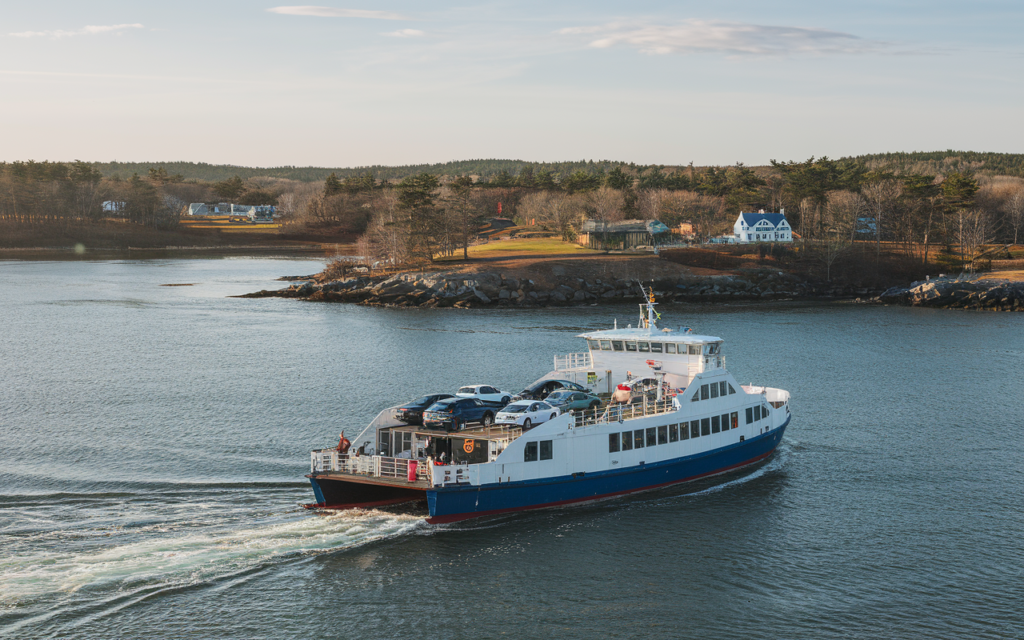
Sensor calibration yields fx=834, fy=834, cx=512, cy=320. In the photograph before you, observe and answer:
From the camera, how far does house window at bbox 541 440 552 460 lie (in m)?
33.2

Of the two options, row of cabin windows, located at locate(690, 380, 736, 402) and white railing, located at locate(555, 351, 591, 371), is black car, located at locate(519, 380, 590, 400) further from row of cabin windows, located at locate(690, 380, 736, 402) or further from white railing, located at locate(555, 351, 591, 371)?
row of cabin windows, located at locate(690, 380, 736, 402)

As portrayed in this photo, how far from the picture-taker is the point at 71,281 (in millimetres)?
132125

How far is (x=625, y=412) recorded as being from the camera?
3738 cm

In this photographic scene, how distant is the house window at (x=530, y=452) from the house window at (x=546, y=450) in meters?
0.32

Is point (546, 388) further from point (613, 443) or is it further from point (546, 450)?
point (546, 450)

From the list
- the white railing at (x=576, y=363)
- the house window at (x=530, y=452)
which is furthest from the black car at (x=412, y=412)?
the white railing at (x=576, y=363)

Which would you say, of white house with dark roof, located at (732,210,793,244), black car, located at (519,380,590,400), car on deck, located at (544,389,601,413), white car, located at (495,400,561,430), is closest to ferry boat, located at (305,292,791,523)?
car on deck, located at (544,389,601,413)

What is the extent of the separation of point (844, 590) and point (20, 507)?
102 feet

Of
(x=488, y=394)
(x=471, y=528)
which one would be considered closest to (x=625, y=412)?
(x=488, y=394)

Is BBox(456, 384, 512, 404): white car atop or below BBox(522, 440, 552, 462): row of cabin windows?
atop

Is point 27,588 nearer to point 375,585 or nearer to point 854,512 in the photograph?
point 375,585

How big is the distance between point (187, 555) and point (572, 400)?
664 inches

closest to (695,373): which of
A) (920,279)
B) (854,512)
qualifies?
(854,512)

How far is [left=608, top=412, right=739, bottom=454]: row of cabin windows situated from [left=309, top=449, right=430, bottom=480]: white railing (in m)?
8.33
